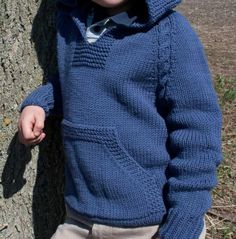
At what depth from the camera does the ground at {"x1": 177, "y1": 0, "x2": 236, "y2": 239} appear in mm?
3785

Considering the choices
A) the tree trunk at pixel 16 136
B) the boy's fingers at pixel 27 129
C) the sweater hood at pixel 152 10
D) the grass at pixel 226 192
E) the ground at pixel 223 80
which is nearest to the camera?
the sweater hood at pixel 152 10

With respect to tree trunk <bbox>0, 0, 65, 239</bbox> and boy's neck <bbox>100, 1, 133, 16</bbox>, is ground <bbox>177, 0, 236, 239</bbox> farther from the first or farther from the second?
boy's neck <bbox>100, 1, 133, 16</bbox>

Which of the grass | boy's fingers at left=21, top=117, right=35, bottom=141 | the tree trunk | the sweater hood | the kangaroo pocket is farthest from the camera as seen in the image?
the grass

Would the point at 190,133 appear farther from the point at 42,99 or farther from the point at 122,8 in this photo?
the point at 42,99

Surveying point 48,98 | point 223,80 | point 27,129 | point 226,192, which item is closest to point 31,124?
point 27,129

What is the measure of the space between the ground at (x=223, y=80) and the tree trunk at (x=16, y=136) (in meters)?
1.27

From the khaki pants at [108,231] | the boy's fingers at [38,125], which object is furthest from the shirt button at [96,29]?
the khaki pants at [108,231]

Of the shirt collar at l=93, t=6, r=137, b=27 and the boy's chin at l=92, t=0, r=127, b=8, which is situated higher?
the boy's chin at l=92, t=0, r=127, b=8

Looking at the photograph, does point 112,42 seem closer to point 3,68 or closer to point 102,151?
point 102,151

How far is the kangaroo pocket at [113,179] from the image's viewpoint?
2.22m

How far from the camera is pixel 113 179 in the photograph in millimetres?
2229

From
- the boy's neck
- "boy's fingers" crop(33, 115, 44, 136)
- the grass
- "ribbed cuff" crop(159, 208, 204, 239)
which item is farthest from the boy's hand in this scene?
the grass

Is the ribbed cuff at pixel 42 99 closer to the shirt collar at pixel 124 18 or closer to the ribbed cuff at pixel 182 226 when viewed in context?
the shirt collar at pixel 124 18

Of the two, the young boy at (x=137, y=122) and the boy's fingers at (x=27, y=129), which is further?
the boy's fingers at (x=27, y=129)
